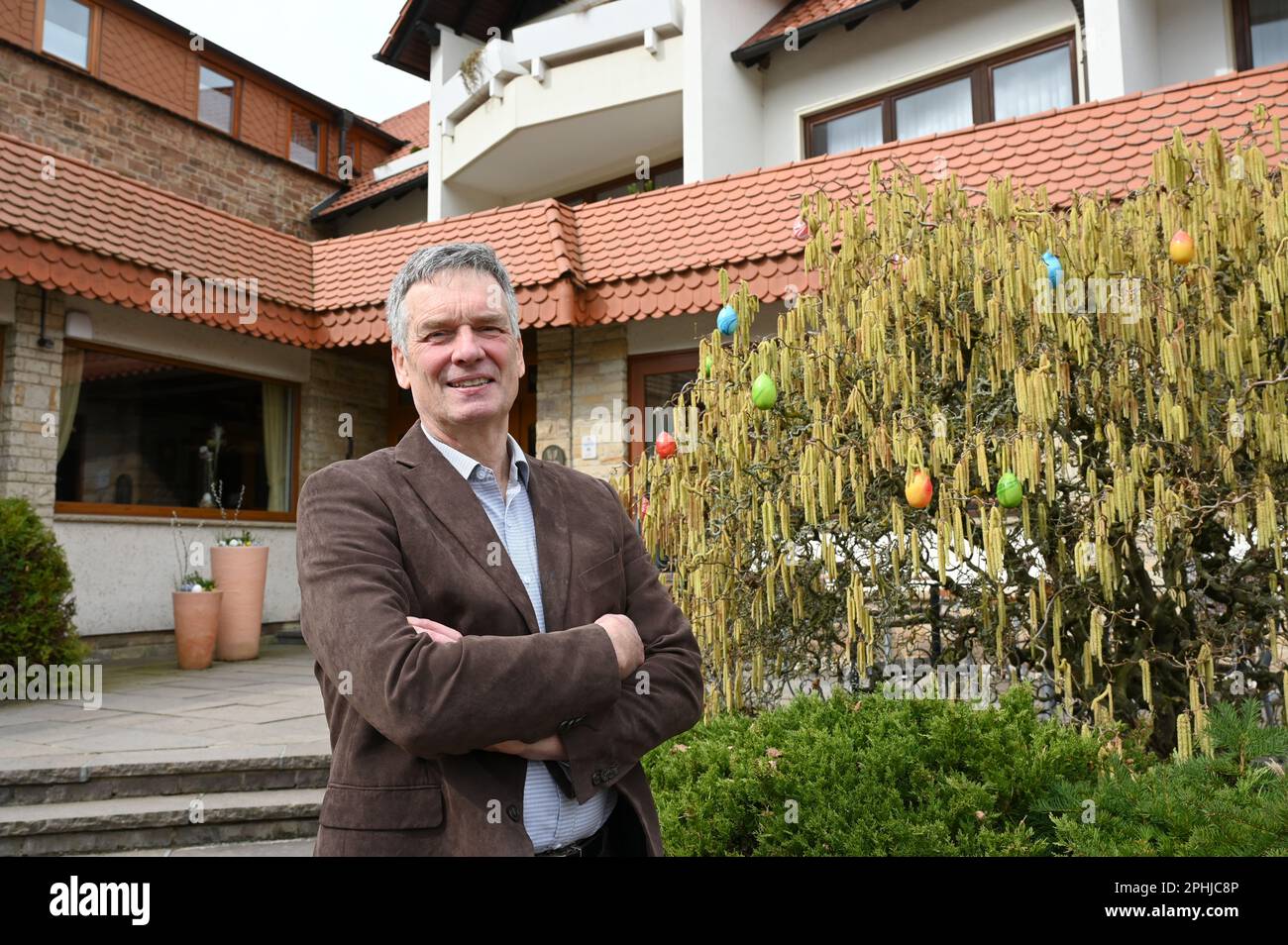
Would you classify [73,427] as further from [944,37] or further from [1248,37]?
[1248,37]

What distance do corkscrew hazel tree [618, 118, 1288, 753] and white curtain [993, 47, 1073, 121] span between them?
7498 millimetres

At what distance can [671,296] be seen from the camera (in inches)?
366

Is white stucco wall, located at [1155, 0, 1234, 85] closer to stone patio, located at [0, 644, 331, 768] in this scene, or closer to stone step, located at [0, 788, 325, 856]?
stone patio, located at [0, 644, 331, 768]

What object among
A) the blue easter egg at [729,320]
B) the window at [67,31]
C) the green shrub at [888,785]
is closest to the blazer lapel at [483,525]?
the green shrub at [888,785]

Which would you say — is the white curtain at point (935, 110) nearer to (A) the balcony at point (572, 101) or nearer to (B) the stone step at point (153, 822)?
(A) the balcony at point (572, 101)

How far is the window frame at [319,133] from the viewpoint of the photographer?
15742mm

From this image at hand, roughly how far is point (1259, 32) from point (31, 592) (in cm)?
1226

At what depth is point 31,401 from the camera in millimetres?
9195

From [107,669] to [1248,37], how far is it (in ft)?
41.9

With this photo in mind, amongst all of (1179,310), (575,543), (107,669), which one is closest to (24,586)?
(107,669)

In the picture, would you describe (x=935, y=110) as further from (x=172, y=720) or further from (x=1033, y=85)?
(x=172, y=720)

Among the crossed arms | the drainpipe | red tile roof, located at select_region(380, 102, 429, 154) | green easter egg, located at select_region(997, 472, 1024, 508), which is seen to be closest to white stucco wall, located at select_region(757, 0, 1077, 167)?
the drainpipe

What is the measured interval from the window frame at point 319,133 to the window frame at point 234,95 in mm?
937

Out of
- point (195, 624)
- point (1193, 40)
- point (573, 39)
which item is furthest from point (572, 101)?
point (195, 624)
